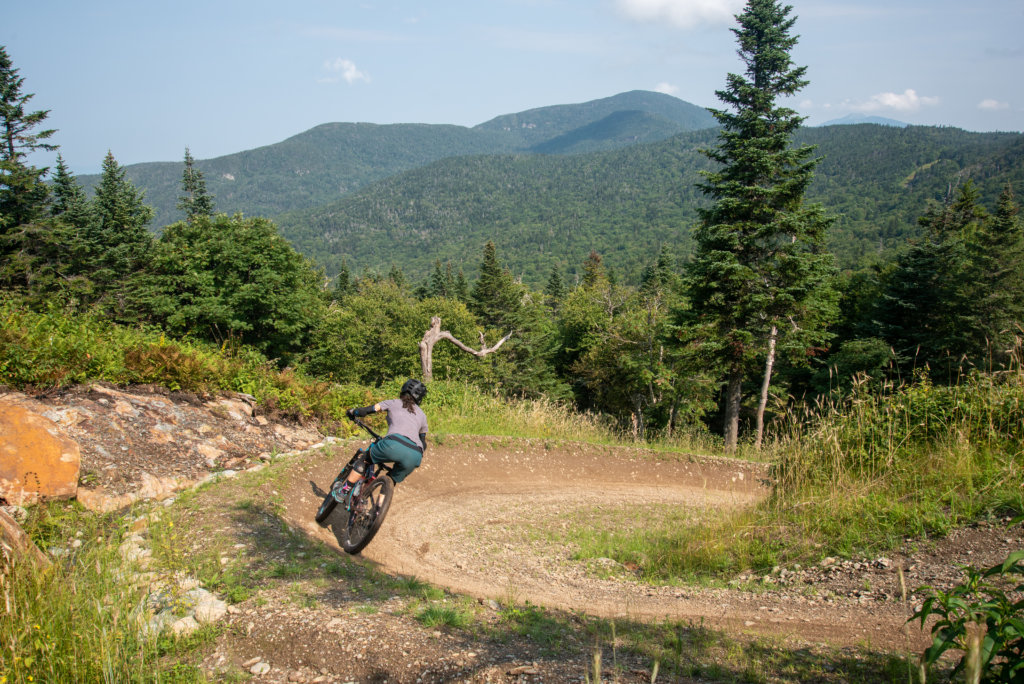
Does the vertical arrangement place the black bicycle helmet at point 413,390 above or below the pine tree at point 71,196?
below

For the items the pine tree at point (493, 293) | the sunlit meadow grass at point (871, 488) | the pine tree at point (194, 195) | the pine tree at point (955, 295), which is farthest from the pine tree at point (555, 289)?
the sunlit meadow grass at point (871, 488)

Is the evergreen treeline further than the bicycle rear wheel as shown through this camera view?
Yes

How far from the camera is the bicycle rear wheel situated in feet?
21.7

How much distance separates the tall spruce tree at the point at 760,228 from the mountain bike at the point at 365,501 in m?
15.2

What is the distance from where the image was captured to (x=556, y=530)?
827 centimetres

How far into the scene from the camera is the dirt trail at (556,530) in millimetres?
4625

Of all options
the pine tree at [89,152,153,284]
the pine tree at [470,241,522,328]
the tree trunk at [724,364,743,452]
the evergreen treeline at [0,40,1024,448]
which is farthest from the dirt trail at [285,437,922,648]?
the pine tree at [470,241,522,328]

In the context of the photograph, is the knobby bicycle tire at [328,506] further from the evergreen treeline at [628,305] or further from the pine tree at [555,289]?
the pine tree at [555,289]

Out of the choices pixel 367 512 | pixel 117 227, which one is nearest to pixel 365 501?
pixel 367 512

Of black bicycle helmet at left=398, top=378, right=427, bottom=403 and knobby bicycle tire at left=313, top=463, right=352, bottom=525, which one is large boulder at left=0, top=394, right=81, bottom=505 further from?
black bicycle helmet at left=398, top=378, right=427, bottom=403

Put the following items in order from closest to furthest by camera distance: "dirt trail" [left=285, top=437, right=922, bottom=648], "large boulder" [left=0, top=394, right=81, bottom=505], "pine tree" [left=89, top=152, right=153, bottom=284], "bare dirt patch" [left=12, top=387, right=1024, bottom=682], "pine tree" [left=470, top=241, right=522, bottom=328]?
"bare dirt patch" [left=12, top=387, right=1024, bottom=682], "dirt trail" [left=285, top=437, right=922, bottom=648], "large boulder" [left=0, top=394, right=81, bottom=505], "pine tree" [left=89, top=152, right=153, bottom=284], "pine tree" [left=470, top=241, right=522, bottom=328]

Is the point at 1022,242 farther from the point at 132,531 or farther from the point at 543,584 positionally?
the point at 132,531

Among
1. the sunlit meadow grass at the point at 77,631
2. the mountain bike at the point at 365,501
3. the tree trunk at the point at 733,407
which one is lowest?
the tree trunk at the point at 733,407

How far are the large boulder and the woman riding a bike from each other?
10.6 feet
